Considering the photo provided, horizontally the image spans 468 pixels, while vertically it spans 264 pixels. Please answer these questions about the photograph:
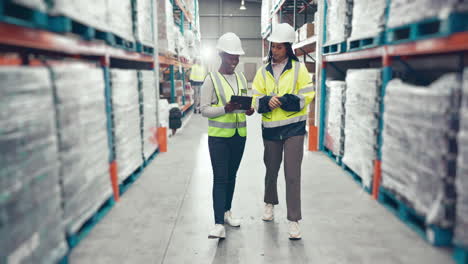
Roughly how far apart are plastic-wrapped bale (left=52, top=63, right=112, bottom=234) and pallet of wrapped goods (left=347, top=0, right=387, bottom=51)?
9.72ft

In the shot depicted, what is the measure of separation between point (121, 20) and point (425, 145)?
3429 millimetres

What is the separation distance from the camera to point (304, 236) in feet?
10.5

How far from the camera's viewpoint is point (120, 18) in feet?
13.6

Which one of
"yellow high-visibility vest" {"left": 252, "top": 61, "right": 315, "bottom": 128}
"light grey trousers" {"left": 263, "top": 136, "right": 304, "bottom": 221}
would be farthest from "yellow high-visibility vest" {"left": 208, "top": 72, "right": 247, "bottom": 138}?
"light grey trousers" {"left": 263, "top": 136, "right": 304, "bottom": 221}

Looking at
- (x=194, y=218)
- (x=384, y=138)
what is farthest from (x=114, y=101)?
(x=384, y=138)

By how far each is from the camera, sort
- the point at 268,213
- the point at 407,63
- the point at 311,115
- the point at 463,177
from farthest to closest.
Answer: the point at 311,115 < the point at 407,63 < the point at 268,213 < the point at 463,177

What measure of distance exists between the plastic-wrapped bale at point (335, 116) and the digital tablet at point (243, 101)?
8.85 feet

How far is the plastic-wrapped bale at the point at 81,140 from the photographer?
2.67m

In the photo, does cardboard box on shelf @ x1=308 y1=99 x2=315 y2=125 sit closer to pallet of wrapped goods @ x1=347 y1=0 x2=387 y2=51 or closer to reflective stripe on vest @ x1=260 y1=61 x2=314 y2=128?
pallet of wrapped goods @ x1=347 y1=0 x2=387 y2=51

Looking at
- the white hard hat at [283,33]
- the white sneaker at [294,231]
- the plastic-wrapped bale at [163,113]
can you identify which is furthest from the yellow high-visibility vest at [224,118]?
the plastic-wrapped bale at [163,113]

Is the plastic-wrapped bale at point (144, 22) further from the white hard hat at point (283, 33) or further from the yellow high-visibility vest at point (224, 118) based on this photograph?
the white hard hat at point (283, 33)

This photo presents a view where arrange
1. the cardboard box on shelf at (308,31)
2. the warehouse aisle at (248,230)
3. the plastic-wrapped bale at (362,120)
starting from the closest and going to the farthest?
the warehouse aisle at (248,230), the plastic-wrapped bale at (362,120), the cardboard box on shelf at (308,31)

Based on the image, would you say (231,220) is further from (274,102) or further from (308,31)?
(308,31)

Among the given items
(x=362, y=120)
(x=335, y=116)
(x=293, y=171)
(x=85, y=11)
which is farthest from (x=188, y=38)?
(x=293, y=171)
